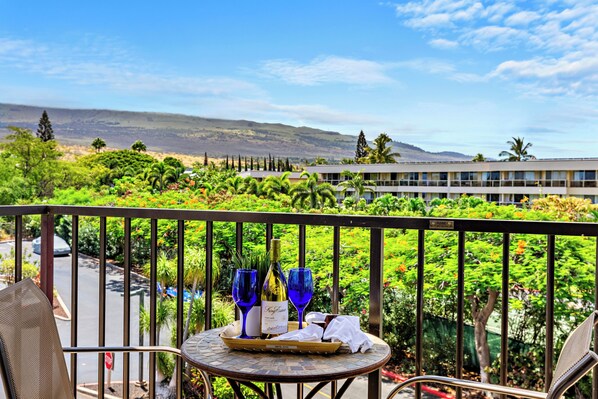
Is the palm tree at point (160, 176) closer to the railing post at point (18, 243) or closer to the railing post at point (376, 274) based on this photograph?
the railing post at point (18, 243)

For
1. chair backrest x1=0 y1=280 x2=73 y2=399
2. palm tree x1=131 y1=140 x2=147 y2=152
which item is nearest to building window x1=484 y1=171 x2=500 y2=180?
palm tree x1=131 y1=140 x2=147 y2=152

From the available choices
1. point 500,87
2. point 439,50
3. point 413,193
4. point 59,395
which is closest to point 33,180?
point 413,193

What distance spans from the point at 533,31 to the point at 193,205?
17530 mm

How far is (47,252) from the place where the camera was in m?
2.62

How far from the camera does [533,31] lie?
25.0 meters

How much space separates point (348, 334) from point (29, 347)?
0.78 m

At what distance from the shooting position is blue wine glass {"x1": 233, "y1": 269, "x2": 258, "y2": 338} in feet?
4.71

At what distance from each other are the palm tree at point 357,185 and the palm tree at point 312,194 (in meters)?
0.51

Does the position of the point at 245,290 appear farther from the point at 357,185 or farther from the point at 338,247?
the point at 357,185

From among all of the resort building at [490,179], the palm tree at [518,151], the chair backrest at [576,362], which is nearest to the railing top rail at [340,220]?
the chair backrest at [576,362]

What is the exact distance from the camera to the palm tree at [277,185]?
63.4ft

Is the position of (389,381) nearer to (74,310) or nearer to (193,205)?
(74,310)

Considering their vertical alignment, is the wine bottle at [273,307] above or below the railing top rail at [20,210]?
below

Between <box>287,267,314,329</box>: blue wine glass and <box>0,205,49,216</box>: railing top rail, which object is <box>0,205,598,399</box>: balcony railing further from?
<box>287,267,314,329</box>: blue wine glass
